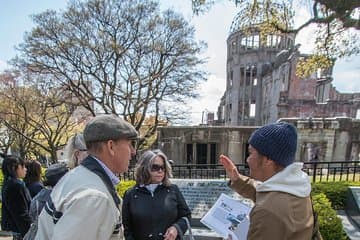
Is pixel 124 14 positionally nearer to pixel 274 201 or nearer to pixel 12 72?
pixel 12 72

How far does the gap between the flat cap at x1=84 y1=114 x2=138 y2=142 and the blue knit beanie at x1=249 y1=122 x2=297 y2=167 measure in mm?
834

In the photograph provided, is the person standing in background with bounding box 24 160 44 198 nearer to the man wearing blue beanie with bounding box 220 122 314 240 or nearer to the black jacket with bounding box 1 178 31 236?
the black jacket with bounding box 1 178 31 236

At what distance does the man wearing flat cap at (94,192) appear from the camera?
115 centimetres

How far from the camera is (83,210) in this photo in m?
1.16

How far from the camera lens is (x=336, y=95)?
33.5 m

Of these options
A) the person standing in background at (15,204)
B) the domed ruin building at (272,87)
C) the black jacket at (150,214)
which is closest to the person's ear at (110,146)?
the black jacket at (150,214)

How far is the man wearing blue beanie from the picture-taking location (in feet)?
4.76

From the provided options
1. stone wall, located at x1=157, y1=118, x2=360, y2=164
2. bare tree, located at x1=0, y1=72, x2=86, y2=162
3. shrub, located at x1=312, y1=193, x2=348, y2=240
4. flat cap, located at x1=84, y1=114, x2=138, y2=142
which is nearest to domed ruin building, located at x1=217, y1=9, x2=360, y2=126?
stone wall, located at x1=157, y1=118, x2=360, y2=164

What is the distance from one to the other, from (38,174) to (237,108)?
37864 millimetres

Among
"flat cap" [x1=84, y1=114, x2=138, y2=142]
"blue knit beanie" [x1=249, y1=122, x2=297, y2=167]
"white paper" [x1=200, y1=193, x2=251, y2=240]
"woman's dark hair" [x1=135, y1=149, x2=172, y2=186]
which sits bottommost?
"white paper" [x1=200, y1=193, x2=251, y2=240]

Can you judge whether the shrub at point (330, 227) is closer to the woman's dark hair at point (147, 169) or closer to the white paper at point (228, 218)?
the white paper at point (228, 218)

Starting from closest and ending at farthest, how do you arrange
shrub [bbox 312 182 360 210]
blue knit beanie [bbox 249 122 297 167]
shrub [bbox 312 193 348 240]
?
blue knit beanie [bbox 249 122 297 167] < shrub [bbox 312 193 348 240] < shrub [bbox 312 182 360 210]

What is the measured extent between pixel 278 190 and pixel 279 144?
0.29 meters

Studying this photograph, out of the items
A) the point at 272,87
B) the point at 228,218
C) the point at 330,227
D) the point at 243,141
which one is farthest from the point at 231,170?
the point at 272,87
